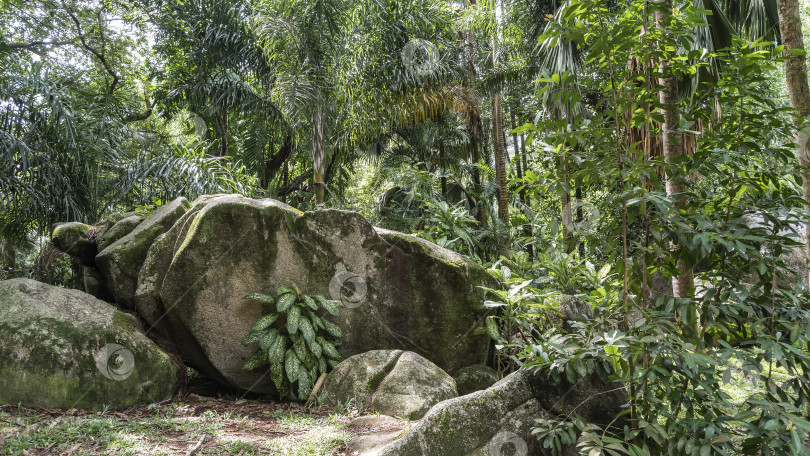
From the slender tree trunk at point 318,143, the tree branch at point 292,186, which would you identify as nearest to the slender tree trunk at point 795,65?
the slender tree trunk at point 318,143

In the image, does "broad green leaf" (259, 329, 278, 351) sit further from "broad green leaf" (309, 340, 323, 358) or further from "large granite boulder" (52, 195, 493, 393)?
"broad green leaf" (309, 340, 323, 358)

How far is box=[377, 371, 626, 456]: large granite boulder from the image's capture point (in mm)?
2785

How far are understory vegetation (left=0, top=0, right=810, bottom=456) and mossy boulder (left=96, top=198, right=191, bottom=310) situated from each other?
4.82ft

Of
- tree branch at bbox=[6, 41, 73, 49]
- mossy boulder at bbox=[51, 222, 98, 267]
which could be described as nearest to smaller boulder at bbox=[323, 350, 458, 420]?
mossy boulder at bbox=[51, 222, 98, 267]

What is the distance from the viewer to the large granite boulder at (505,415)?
279cm

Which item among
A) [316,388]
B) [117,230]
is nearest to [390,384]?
[316,388]

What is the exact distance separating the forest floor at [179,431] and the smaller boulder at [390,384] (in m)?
0.23

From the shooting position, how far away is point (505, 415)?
295 cm

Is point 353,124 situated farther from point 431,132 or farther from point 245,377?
point 245,377

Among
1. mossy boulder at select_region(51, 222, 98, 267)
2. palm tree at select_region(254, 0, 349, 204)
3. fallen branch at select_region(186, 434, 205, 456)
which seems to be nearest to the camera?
fallen branch at select_region(186, 434, 205, 456)

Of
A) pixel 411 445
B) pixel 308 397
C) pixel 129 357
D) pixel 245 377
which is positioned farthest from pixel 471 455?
pixel 129 357

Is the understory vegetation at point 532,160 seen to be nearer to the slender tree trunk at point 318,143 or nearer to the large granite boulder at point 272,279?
the slender tree trunk at point 318,143

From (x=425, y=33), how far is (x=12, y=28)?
9219 mm

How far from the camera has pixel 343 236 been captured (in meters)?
5.48
